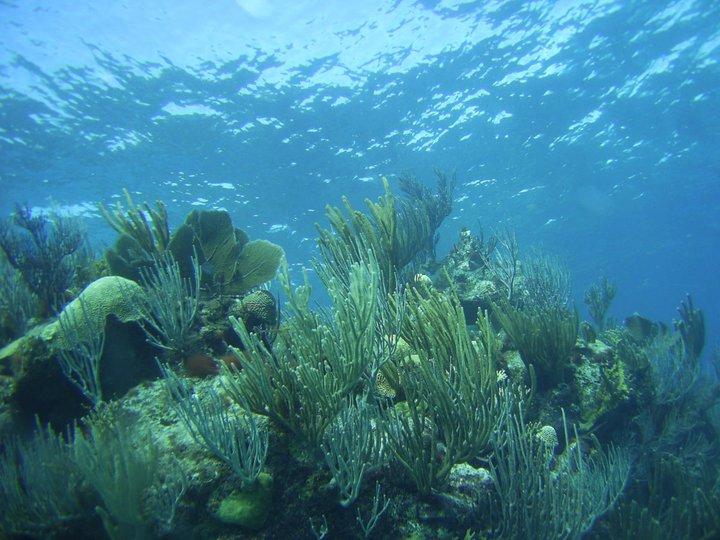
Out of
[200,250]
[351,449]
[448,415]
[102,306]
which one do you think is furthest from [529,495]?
[200,250]

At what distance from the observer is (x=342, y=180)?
21812mm

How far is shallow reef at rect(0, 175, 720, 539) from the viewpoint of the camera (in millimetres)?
2924

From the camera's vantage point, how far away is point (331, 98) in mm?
16062

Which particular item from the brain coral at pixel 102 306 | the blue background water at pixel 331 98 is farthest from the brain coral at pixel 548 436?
the blue background water at pixel 331 98

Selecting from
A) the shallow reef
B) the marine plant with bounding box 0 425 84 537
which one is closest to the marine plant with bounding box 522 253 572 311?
the shallow reef

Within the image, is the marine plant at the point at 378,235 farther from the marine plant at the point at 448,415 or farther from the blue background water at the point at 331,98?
the blue background water at the point at 331,98

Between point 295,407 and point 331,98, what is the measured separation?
1541 centimetres

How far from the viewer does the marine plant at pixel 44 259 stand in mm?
5934

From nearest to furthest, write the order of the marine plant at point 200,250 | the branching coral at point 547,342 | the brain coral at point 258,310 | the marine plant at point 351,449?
the marine plant at point 351,449, the brain coral at point 258,310, the marine plant at point 200,250, the branching coral at point 547,342

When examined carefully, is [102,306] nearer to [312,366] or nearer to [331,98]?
[312,366]

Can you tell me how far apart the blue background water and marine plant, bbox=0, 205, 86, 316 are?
7846mm

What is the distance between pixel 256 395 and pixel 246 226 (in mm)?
23174

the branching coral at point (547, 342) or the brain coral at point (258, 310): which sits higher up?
the brain coral at point (258, 310)

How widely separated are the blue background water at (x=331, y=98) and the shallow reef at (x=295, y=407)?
9.50 metres
